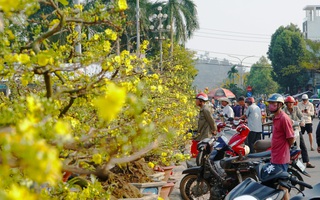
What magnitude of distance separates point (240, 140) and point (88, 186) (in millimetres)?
6189

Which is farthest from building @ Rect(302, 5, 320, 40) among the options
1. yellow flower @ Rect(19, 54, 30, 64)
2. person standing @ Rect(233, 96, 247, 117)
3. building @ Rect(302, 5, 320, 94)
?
yellow flower @ Rect(19, 54, 30, 64)

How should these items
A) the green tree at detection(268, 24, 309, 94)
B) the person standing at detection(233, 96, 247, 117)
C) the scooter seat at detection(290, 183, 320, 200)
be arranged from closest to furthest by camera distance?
the scooter seat at detection(290, 183, 320, 200)
the person standing at detection(233, 96, 247, 117)
the green tree at detection(268, 24, 309, 94)

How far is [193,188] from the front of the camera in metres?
9.53

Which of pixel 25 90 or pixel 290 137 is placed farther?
pixel 290 137

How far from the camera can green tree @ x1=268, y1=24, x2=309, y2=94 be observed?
251ft

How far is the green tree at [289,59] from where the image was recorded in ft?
251

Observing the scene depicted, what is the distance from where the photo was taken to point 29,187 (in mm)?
2002

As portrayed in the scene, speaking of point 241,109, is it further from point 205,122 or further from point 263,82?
point 263,82

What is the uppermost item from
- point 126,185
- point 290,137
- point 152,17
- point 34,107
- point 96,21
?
point 152,17

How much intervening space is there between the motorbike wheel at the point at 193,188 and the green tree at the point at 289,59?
223ft

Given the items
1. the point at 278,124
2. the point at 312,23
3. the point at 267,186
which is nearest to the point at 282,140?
the point at 278,124

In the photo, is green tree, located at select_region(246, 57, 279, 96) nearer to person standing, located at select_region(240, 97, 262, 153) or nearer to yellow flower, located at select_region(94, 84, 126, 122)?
person standing, located at select_region(240, 97, 262, 153)

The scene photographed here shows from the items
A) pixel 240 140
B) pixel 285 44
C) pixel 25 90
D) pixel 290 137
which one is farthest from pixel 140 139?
pixel 285 44

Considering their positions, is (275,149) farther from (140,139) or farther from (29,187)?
(29,187)
